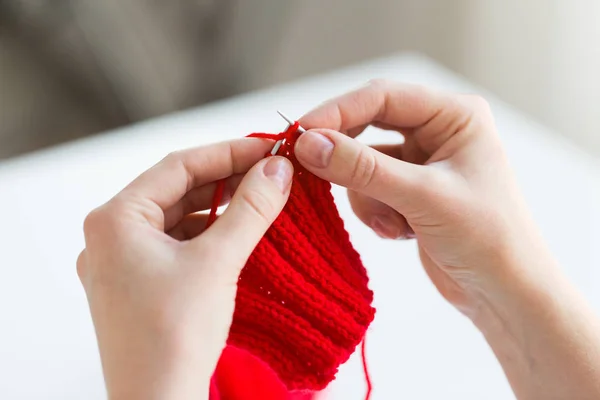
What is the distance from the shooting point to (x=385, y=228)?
0.85 metres

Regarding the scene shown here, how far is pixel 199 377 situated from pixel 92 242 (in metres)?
0.16

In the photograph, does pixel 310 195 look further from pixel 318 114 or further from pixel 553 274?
pixel 553 274

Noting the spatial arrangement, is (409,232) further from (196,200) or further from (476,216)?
(196,200)

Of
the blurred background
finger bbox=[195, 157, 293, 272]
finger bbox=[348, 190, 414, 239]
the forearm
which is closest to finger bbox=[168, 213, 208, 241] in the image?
finger bbox=[195, 157, 293, 272]

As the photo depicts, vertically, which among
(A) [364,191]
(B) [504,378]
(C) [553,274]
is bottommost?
(B) [504,378]

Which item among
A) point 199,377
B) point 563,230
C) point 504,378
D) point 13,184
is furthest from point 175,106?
point 199,377

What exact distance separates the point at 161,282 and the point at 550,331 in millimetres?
422

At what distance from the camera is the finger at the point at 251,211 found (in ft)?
1.91

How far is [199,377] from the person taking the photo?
54 cm

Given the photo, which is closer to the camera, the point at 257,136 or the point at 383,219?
the point at 257,136

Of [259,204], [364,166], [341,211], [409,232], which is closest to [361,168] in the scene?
[364,166]

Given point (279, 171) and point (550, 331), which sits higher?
point (279, 171)

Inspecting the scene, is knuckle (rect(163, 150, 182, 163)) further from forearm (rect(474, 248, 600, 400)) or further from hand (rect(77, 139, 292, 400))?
Answer: forearm (rect(474, 248, 600, 400))

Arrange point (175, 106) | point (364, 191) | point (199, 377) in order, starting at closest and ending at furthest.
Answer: point (199, 377), point (364, 191), point (175, 106)
